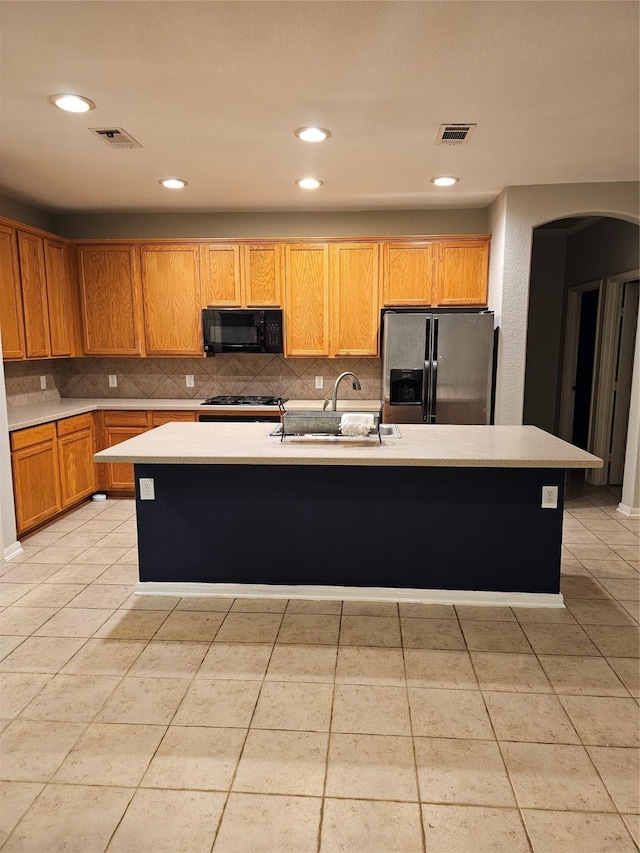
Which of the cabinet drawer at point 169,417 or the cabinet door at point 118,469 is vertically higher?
the cabinet drawer at point 169,417

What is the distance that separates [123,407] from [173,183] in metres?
1.93

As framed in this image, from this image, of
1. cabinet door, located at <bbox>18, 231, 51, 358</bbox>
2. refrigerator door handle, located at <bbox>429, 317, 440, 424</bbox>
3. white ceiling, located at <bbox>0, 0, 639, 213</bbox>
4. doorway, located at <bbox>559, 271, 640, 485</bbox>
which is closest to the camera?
white ceiling, located at <bbox>0, 0, 639, 213</bbox>

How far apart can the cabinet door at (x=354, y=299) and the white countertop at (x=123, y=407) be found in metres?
0.53

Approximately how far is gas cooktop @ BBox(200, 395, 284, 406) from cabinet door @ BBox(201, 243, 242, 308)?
856 mm

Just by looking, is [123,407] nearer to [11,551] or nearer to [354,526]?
[11,551]

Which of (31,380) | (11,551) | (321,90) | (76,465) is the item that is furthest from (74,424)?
(321,90)

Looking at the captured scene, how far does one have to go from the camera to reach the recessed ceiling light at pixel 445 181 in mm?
4132

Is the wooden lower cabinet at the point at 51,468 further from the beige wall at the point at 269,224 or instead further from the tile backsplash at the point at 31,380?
the beige wall at the point at 269,224

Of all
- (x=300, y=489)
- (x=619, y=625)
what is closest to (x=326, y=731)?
(x=300, y=489)

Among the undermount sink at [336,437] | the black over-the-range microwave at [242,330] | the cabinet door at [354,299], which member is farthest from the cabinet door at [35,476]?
the cabinet door at [354,299]

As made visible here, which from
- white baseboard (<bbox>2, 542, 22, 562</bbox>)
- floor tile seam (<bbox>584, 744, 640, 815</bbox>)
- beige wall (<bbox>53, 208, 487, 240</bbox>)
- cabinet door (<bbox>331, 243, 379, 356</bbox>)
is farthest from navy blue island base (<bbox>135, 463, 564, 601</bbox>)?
beige wall (<bbox>53, 208, 487, 240</bbox>)

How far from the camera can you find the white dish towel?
3004 millimetres

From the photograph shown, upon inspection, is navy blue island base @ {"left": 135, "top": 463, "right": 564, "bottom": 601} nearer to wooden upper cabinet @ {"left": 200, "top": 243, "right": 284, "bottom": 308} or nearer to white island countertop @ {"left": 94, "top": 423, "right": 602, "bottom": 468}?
white island countertop @ {"left": 94, "top": 423, "right": 602, "bottom": 468}

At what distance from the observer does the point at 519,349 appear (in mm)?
4547
